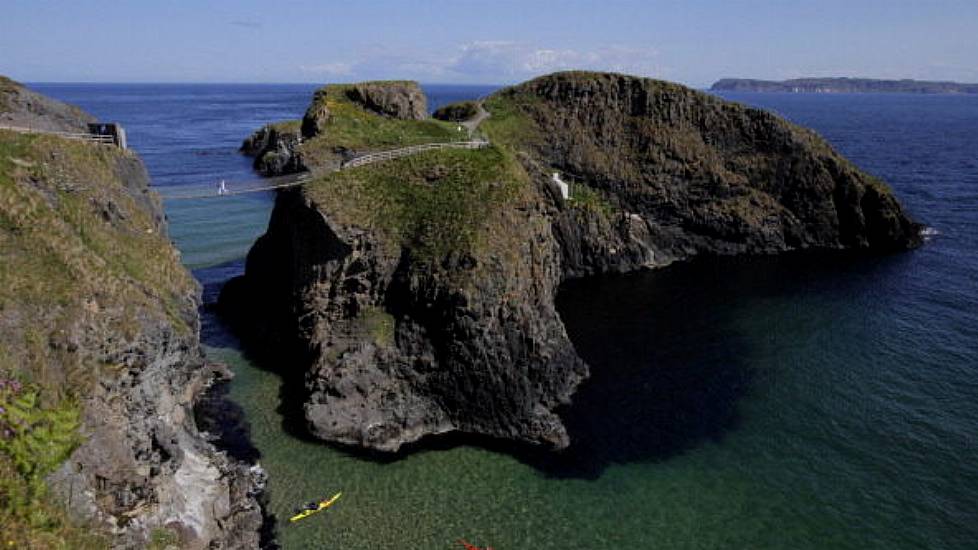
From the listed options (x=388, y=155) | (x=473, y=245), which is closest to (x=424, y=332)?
(x=473, y=245)

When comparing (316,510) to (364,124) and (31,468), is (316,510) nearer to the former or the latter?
(31,468)

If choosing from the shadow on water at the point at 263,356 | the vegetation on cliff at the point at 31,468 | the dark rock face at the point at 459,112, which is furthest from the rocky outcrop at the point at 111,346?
the dark rock face at the point at 459,112

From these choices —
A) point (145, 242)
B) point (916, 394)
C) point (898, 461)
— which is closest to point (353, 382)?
point (145, 242)

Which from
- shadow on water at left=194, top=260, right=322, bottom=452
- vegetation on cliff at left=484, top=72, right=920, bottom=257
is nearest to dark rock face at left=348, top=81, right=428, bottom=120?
vegetation on cliff at left=484, top=72, right=920, bottom=257

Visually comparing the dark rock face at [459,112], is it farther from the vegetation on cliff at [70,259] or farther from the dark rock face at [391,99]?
the vegetation on cliff at [70,259]

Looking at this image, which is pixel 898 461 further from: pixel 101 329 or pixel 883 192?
pixel 883 192
